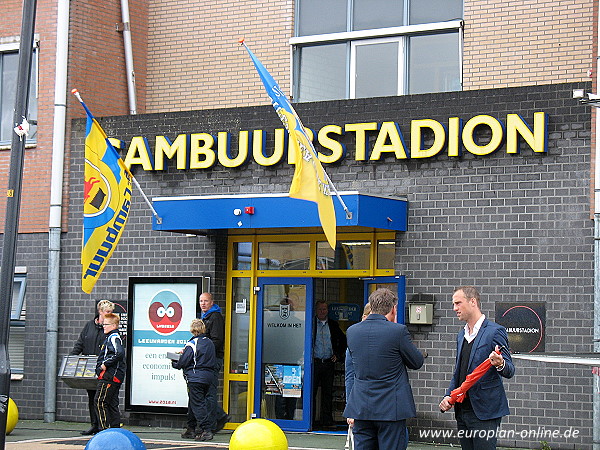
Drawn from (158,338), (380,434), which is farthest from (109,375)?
(380,434)

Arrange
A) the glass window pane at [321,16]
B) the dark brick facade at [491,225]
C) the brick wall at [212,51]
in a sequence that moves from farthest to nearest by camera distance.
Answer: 1. the brick wall at [212,51]
2. the glass window pane at [321,16]
3. the dark brick facade at [491,225]

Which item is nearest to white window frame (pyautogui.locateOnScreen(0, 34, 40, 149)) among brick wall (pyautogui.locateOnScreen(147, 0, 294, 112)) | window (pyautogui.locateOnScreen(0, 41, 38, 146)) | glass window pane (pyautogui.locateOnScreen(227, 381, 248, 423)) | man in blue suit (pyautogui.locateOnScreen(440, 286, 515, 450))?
window (pyautogui.locateOnScreen(0, 41, 38, 146))

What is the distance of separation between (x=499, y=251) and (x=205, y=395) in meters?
4.35

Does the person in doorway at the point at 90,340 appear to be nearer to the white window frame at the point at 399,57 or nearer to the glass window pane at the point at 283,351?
the glass window pane at the point at 283,351

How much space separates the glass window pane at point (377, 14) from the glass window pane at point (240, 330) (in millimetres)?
4498

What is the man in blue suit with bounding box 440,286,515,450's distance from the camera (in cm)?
807

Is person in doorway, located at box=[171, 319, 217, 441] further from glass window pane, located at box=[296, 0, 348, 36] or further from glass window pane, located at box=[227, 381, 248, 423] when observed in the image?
glass window pane, located at box=[296, 0, 348, 36]

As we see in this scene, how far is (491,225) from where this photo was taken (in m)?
13.8

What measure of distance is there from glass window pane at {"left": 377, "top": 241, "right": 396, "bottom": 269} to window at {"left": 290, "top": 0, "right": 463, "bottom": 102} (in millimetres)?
2744

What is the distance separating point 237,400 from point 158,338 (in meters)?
1.50

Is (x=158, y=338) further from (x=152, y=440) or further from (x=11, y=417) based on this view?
(x=11, y=417)

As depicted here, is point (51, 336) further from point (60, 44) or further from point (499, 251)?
point (499, 251)

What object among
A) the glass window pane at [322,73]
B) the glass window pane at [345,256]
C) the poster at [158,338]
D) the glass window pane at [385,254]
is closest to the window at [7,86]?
the poster at [158,338]

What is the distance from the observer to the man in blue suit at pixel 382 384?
841cm
